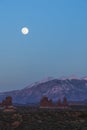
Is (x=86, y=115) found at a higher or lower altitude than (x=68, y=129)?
higher

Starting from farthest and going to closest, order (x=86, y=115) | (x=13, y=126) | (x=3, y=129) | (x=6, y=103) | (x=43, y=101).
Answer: (x=43, y=101) < (x=6, y=103) < (x=86, y=115) < (x=13, y=126) < (x=3, y=129)

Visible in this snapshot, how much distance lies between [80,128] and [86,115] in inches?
786

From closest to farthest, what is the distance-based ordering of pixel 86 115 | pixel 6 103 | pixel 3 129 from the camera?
1. pixel 3 129
2. pixel 86 115
3. pixel 6 103

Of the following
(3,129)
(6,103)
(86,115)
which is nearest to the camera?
(3,129)

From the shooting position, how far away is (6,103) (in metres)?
130

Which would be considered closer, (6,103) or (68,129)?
(68,129)

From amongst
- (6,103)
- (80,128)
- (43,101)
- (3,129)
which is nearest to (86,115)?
(80,128)

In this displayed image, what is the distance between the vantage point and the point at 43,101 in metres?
172

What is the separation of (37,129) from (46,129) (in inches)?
42.1

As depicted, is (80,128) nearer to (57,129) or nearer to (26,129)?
(57,129)

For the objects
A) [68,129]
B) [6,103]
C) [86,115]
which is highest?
[6,103]

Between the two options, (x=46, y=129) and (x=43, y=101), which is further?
(x=43, y=101)

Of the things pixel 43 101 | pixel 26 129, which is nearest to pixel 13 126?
pixel 26 129

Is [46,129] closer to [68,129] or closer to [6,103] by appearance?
[68,129]
